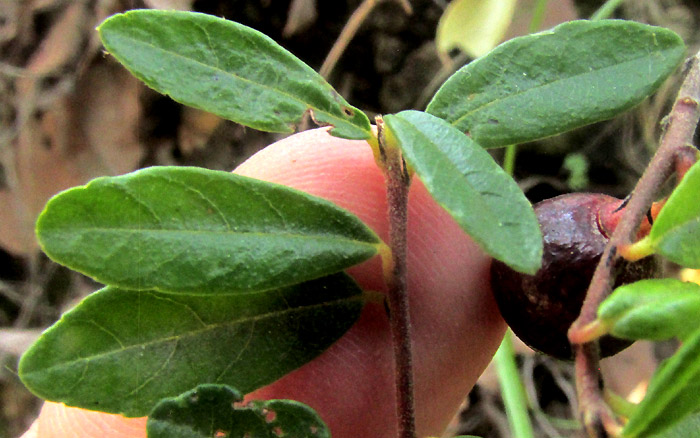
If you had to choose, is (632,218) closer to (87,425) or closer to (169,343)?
(169,343)

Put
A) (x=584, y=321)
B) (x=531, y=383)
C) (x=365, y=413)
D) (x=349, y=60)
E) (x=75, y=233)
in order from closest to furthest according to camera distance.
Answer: (x=584, y=321), (x=75, y=233), (x=365, y=413), (x=531, y=383), (x=349, y=60)

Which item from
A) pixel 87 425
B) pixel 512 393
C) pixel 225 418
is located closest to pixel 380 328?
pixel 225 418

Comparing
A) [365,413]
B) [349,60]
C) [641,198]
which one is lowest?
[365,413]

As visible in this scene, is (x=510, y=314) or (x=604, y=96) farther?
(x=510, y=314)

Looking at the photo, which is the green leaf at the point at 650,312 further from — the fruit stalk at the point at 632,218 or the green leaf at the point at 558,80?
the green leaf at the point at 558,80

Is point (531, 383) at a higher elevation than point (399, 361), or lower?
lower

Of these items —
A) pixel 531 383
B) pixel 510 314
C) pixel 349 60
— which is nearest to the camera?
pixel 510 314

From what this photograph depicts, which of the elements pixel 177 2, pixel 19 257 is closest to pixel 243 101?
pixel 177 2

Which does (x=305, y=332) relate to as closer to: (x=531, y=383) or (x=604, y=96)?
(x=604, y=96)
